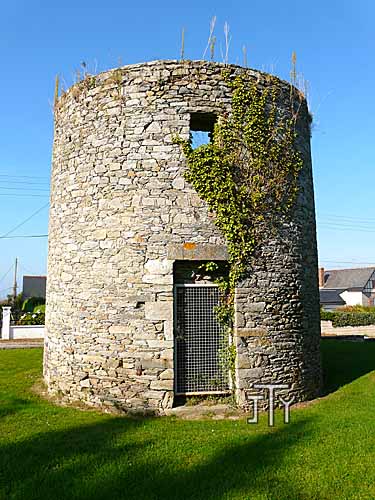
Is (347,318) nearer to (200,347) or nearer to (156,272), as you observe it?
(200,347)

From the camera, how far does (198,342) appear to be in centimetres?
777

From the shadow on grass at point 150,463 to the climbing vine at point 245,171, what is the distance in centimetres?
203

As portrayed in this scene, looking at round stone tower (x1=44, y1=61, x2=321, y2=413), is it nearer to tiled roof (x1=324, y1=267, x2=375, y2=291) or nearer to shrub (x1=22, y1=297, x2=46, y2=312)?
shrub (x1=22, y1=297, x2=46, y2=312)

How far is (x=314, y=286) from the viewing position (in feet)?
29.1

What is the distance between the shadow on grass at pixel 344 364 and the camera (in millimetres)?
9832

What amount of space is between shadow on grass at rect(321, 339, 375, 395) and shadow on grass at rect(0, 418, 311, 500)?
3606 mm

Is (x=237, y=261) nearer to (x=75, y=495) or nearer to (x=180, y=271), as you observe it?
(x=180, y=271)

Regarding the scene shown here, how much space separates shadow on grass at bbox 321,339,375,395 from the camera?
387 inches

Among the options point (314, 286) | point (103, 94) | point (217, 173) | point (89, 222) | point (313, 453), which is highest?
point (103, 94)

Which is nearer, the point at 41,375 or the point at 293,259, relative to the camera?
the point at 293,259

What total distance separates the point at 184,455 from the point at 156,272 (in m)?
3.11

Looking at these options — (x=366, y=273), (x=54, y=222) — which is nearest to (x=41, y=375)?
(x=54, y=222)

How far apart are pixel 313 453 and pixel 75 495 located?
119 inches

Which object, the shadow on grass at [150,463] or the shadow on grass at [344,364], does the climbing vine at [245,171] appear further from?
the shadow on grass at [344,364]
